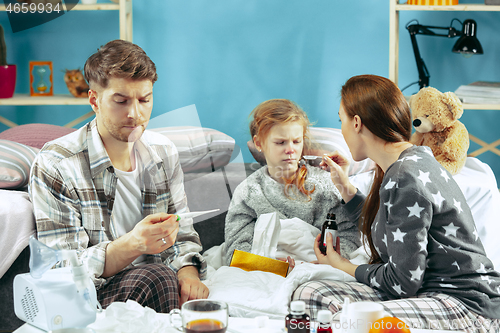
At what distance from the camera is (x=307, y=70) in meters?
2.28

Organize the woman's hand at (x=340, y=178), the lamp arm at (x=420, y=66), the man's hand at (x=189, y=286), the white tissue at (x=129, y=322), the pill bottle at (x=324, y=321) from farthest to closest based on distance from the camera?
the lamp arm at (x=420, y=66), the woman's hand at (x=340, y=178), the man's hand at (x=189, y=286), the white tissue at (x=129, y=322), the pill bottle at (x=324, y=321)

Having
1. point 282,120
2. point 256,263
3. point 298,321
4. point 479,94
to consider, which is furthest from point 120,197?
point 479,94

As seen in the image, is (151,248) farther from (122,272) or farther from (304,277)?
(304,277)

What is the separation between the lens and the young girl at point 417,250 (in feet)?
3.58

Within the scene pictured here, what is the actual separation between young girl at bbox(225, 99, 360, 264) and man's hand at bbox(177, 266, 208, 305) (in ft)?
0.72

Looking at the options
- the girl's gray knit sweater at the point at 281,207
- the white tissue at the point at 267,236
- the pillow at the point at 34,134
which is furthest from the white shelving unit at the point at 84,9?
the white tissue at the point at 267,236

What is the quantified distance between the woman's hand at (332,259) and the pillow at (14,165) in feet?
3.13

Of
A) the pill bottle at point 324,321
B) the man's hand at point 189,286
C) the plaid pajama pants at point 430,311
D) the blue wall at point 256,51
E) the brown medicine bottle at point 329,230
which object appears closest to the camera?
the pill bottle at point 324,321

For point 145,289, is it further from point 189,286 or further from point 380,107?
point 380,107

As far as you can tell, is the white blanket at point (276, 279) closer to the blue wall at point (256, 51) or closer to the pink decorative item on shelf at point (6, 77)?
the blue wall at point (256, 51)

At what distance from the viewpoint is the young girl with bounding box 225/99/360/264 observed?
160cm

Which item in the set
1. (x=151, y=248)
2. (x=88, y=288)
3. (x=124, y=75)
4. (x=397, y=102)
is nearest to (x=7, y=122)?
(x=124, y=75)

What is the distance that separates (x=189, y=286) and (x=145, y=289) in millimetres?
134

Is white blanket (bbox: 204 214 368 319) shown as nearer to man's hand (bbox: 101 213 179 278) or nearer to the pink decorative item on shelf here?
man's hand (bbox: 101 213 179 278)
